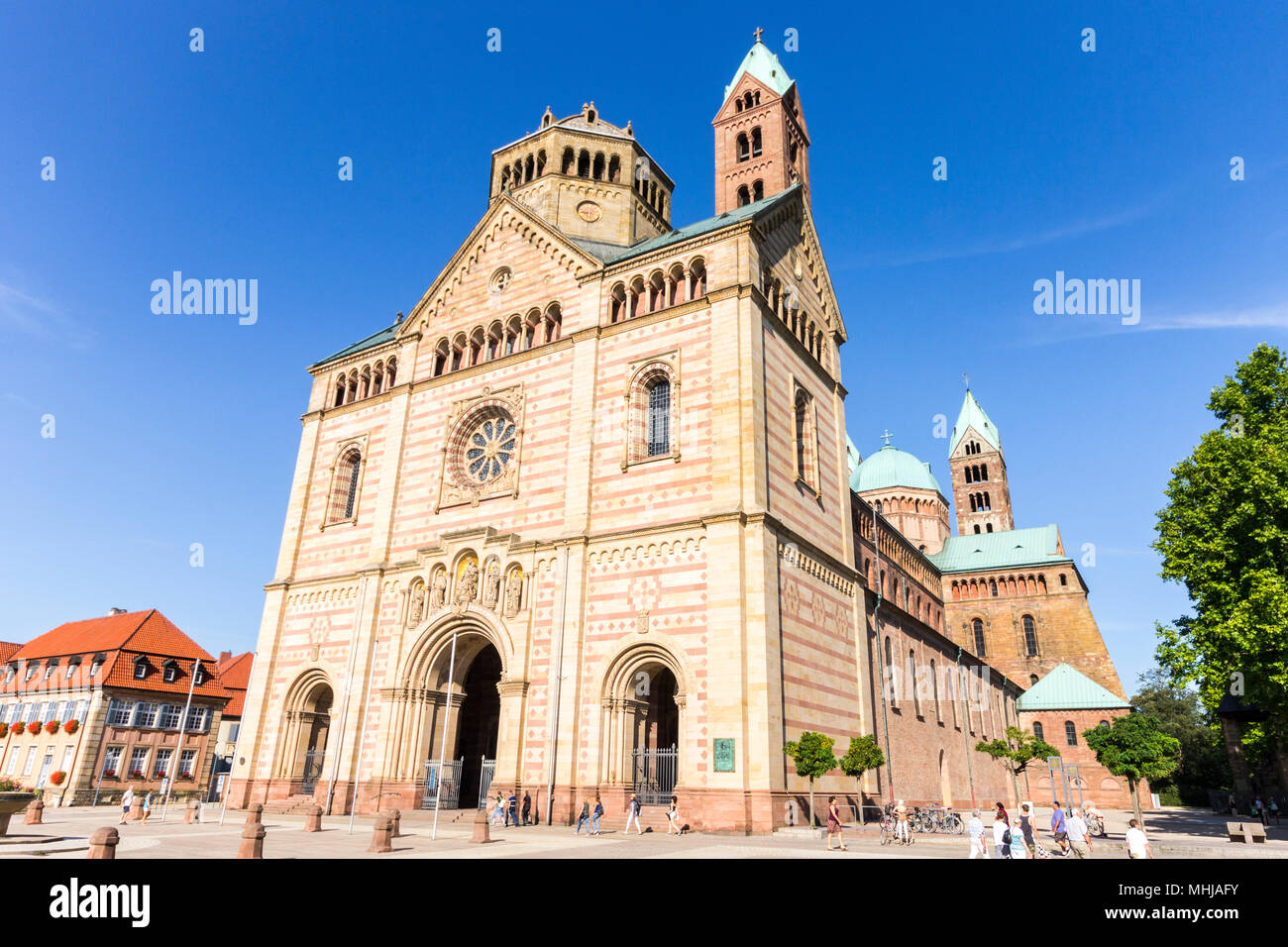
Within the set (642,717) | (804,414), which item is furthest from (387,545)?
(804,414)

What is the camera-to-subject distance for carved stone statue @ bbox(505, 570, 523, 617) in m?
30.3

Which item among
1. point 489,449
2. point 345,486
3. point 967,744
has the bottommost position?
point 967,744

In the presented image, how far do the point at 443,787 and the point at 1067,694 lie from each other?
56.5 m

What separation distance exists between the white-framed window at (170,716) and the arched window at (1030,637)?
2755 inches

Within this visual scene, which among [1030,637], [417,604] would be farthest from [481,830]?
[1030,637]

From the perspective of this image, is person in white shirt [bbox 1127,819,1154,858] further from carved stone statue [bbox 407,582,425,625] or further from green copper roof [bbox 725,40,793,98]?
green copper roof [bbox 725,40,793,98]

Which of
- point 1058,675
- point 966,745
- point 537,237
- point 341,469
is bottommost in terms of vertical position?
point 966,745

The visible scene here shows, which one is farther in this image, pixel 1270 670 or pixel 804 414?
pixel 804 414

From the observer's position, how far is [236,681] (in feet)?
212

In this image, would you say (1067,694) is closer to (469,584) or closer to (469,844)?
(469,584)

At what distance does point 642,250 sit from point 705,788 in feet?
69.7

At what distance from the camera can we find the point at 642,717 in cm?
2808

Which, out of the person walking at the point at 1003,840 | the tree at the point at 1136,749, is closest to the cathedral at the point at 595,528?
the person walking at the point at 1003,840

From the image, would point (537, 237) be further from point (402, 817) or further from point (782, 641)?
point (402, 817)
